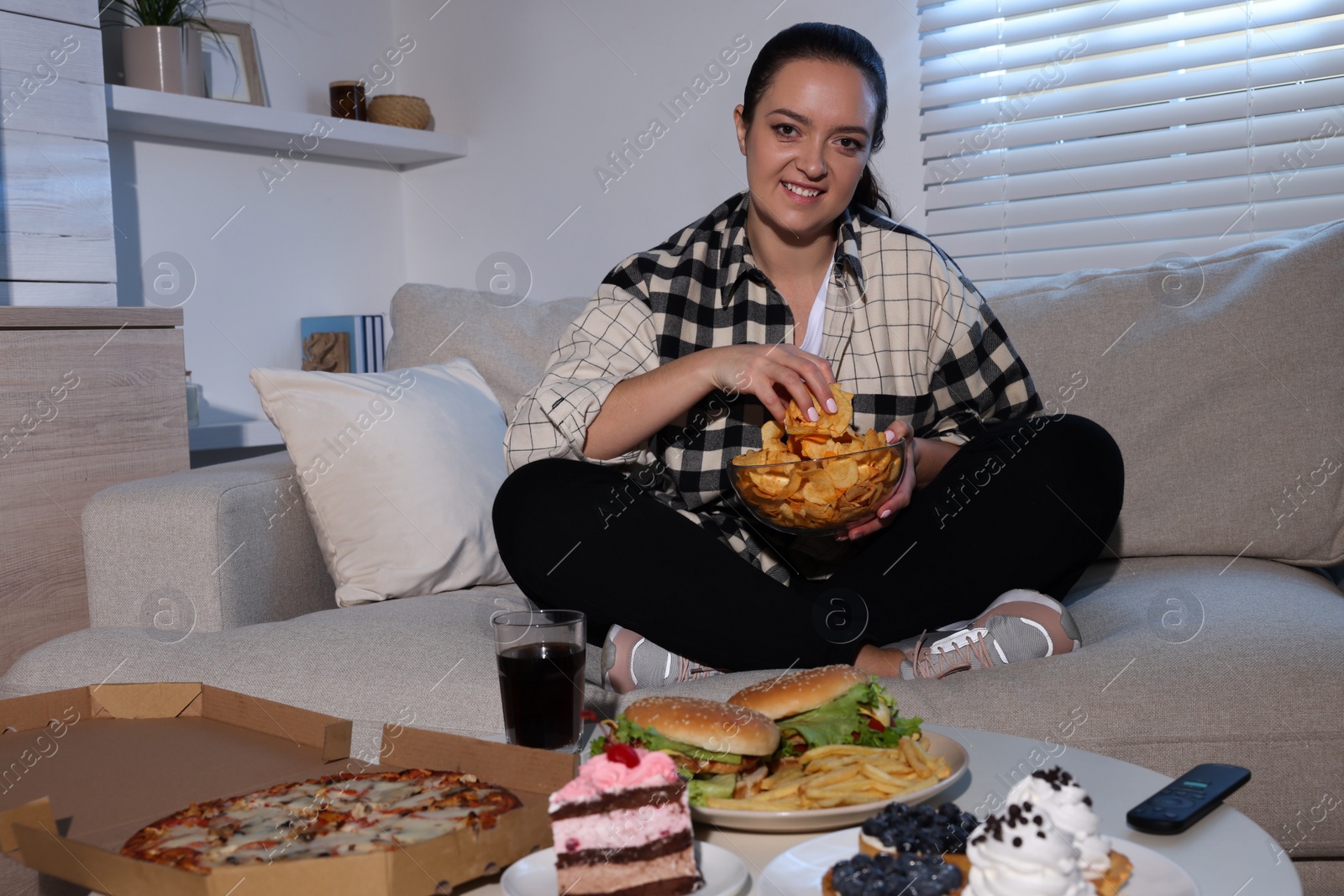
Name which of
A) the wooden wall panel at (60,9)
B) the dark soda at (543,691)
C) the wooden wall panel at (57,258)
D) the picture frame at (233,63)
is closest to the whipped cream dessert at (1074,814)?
the dark soda at (543,691)

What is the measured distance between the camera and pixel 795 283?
5.62 feet

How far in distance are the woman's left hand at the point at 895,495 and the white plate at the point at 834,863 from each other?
0.63m

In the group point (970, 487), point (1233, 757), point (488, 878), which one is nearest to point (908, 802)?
point (488, 878)

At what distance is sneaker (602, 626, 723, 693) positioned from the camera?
1.36 meters

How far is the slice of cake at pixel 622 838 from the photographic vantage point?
0.65m

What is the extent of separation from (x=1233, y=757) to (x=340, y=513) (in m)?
1.24

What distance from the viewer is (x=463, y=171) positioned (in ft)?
11.3

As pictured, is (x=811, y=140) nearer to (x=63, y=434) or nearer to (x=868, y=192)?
(x=868, y=192)

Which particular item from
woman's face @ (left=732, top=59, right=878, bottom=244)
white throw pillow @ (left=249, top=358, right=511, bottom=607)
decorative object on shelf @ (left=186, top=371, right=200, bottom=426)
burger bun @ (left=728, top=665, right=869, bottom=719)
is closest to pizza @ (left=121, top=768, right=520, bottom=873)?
burger bun @ (left=728, top=665, right=869, bottom=719)

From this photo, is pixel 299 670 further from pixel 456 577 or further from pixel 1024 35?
pixel 1024 35

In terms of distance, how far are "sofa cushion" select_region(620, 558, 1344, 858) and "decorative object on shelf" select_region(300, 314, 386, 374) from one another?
216cm

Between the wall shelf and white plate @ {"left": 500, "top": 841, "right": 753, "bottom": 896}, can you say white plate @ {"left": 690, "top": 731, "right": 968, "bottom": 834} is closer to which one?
white plate @ {"left": 500, "top": 841, "right": 753, "bottom": 896}

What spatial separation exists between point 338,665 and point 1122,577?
3.69ft

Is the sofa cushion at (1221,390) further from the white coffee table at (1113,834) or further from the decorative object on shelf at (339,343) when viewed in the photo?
the decorative object on shelf at (339,343)
